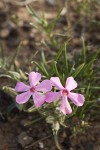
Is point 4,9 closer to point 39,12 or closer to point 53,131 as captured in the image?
point 39,12

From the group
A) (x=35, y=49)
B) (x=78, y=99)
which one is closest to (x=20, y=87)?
(x=78, y=99)

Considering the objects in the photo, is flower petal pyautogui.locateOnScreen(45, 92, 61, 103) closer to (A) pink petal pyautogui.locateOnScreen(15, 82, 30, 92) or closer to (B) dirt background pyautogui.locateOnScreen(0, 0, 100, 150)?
(A) pink petal pyautogui.locateOnScreen(15, 82, 30, 92)

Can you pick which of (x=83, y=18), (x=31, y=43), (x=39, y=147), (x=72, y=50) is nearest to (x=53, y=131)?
(x=39, y=147)

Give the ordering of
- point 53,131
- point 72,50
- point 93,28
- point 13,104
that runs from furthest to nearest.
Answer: point 93,28, point 72,50, point 13,104, point 53,131

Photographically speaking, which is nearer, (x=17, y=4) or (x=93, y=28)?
(x=93, y=28)

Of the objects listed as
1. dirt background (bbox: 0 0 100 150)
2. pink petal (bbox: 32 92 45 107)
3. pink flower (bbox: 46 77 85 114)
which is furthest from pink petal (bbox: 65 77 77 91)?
dirt background (bbox: 0 0 100 150)

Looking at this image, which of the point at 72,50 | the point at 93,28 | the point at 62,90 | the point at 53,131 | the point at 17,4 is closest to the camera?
the point at 62,90

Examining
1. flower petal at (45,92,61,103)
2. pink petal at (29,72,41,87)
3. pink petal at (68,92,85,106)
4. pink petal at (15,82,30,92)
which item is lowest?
pink petal at (68,92,85,106)

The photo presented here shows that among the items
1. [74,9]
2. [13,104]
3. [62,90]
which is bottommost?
[13,104]
